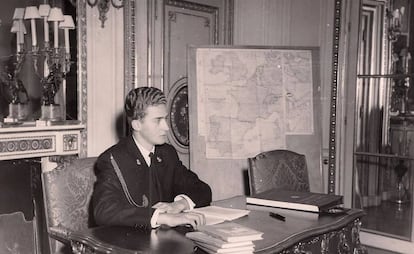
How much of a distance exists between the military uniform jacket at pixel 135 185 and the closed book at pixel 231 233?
0.30m

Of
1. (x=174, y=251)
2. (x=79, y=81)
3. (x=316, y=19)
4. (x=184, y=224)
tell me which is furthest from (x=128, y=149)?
(x=316, y=19)

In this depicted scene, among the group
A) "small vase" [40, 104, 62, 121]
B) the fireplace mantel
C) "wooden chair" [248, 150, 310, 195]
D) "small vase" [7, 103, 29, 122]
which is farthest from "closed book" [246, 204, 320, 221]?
"small vase" [7, 103, 29, 122]

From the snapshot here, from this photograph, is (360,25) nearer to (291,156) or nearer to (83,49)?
(291,156)

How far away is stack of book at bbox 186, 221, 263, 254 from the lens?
1.93 meters

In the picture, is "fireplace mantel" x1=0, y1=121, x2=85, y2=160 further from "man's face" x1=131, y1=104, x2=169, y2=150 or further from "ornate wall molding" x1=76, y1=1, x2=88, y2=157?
"man's face" x1=131, y1=104, x2=169, y2=150

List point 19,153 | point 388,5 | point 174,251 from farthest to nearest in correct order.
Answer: point 388,5, point 19,153, point 174,251

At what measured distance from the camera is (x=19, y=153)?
10.8ft

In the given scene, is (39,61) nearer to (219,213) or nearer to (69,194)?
(69,194)

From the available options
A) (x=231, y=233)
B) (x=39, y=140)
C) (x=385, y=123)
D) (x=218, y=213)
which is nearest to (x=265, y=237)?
(x=231, y=233)

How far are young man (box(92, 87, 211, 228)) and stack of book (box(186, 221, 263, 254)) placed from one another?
0.20 metres

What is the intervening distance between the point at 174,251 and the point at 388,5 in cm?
368

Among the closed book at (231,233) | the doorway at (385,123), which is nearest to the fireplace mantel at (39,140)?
the closed book at (231,233)

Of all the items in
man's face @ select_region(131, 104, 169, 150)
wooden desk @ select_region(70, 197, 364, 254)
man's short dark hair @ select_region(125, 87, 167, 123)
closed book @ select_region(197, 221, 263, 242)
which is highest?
man's short dark hair @ select_region(125, 87, 167, 123)

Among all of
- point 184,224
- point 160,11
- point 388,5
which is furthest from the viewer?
point 388,5
